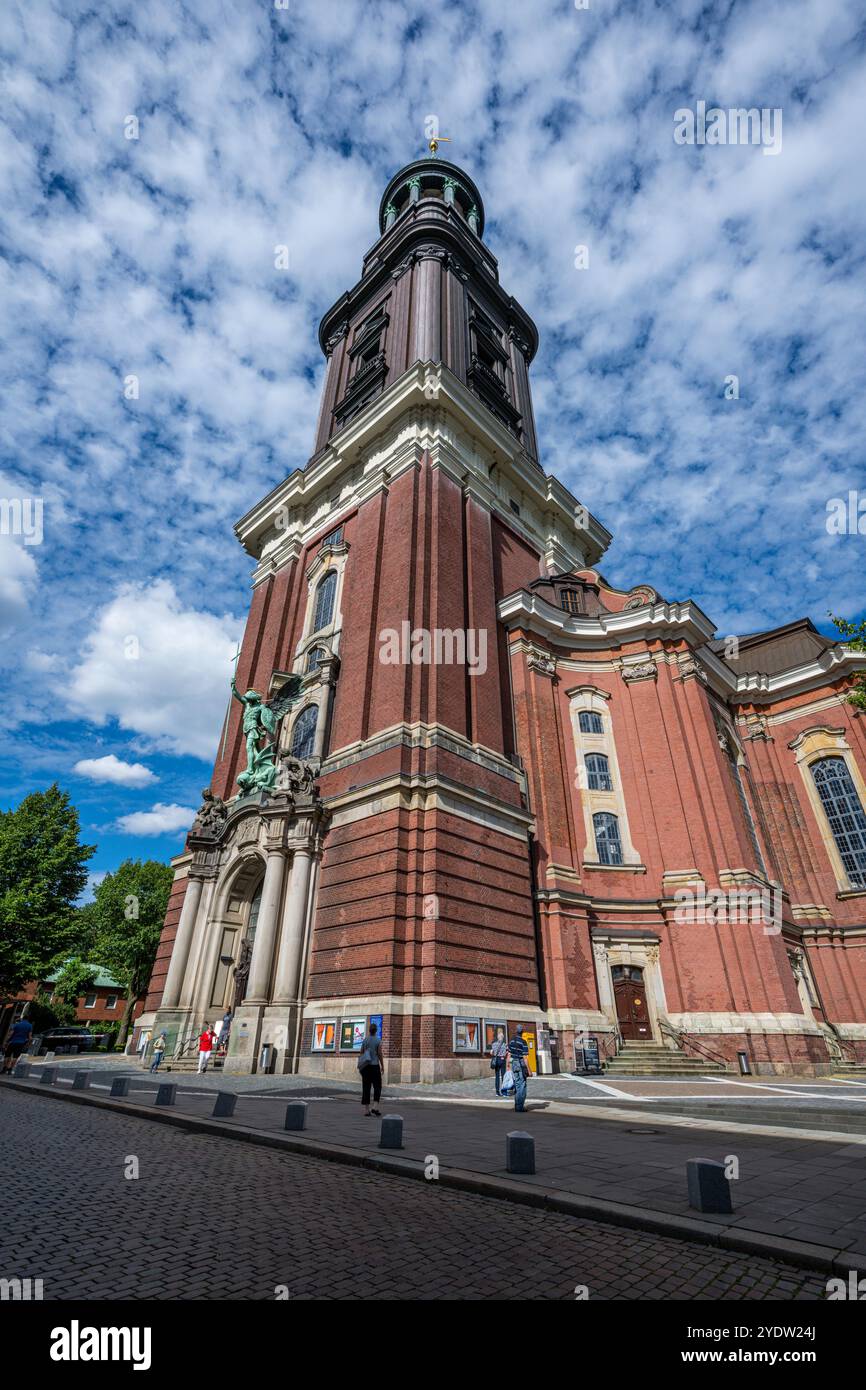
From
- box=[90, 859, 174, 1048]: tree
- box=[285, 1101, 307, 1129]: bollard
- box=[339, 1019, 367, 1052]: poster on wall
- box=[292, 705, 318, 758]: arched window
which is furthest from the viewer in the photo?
box=[90, 859, 174, 1048]: tree

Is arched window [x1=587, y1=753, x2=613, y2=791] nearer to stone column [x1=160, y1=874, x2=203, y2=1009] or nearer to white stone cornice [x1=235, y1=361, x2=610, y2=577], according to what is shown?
white stone cornice [x1=235, y1=361, x2=610, y2=577]

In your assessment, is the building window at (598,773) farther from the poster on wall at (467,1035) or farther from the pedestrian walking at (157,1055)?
the pedestrian walking at (157,1055)

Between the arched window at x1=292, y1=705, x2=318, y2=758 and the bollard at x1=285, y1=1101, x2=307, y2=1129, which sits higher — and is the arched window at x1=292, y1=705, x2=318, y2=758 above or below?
above

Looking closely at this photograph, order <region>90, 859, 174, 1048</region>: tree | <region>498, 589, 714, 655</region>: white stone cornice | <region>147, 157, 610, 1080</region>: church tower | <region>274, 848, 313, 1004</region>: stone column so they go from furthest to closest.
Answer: <region>90, 859, 174, 1048</region>: tree → <region>498, 589, 714, 655</region>: white stone cornice → <region>274, 848, 313, 1004</region>: stone column → <region>147, 157, 610, 1080</region>: church tower

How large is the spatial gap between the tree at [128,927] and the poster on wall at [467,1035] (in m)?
31.9

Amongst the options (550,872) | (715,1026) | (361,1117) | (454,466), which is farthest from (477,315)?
(361,1117)

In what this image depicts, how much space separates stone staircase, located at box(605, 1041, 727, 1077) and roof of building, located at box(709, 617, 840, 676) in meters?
19.0

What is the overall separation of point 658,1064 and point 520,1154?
15775 mm

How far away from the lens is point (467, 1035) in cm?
1678

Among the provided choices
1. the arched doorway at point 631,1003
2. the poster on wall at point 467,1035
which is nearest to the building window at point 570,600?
the arched doorway at point 631,1003

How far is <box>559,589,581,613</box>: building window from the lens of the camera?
102 ft

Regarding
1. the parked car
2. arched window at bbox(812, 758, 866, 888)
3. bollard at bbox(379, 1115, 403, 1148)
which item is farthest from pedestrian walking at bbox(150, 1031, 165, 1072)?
arched window at bbox(812, 758, 866, 888)

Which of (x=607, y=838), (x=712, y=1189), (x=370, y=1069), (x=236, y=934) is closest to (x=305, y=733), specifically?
(x=236, y=934)
